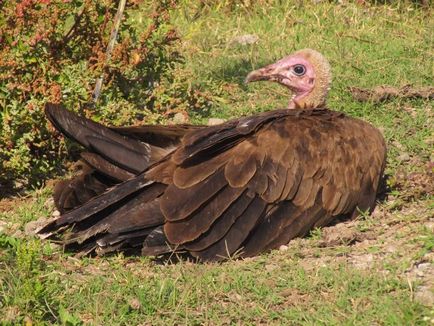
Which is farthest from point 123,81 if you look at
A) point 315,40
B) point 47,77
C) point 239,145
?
point 315,40

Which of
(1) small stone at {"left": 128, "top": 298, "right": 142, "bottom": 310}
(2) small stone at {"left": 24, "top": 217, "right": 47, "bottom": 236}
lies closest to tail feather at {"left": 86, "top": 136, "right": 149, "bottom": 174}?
(2) small stone at {"left": 24, "top": 217, "right": 47, "bottom": 236}

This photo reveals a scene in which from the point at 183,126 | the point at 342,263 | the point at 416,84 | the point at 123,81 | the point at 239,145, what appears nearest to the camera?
the point at 342,263

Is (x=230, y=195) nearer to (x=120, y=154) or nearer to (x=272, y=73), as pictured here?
(x=120, y=154)

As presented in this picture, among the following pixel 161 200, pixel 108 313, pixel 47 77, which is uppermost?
pixel 47 77

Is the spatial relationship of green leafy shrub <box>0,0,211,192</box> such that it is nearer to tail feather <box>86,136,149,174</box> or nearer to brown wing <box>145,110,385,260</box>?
tail feather <box>86,136,149,174</box>

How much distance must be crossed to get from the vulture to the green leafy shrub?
698mm

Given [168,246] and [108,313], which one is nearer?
[108,313]

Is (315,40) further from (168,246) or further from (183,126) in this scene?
(168,246)

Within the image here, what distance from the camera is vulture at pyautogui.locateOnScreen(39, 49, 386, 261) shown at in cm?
568

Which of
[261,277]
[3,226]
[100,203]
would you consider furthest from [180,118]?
[261,277]

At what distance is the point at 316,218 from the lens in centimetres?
601

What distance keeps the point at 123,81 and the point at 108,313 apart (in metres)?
2.76

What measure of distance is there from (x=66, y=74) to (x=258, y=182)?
1829mm

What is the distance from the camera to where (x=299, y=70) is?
7.12m
